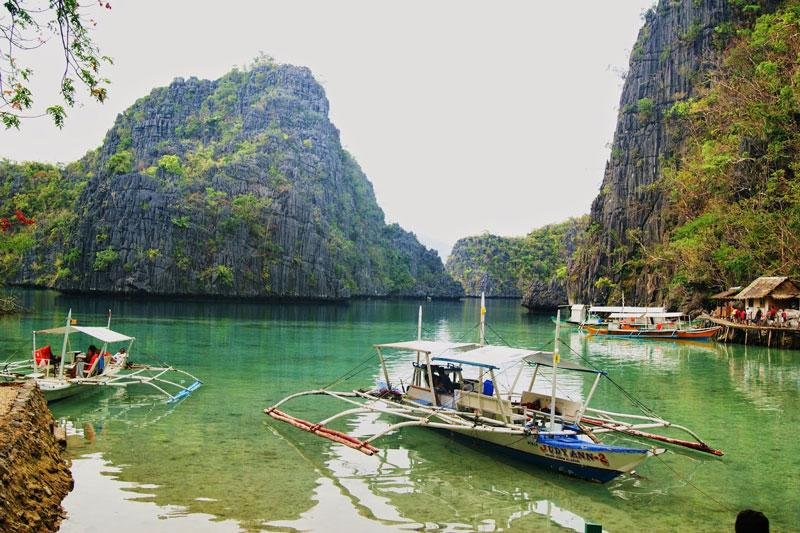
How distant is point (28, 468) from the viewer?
9773mm

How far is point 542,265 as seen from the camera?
573 feet

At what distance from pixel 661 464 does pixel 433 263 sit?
164 metres

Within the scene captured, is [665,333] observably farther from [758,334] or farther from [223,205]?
[223,205]

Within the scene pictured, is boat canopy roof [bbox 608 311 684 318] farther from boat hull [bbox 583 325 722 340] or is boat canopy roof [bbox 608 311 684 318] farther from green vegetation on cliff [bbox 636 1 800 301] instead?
green vegetation on cliff [bbox 636 1 800 301]

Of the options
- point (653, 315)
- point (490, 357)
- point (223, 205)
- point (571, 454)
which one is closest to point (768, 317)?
point (653, 315)

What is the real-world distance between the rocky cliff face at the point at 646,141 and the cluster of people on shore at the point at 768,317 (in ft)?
79.2

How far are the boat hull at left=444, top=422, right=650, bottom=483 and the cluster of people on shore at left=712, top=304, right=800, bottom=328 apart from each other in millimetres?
34863

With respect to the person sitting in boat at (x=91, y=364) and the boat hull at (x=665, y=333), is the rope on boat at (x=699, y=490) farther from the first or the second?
the boat hull at (x=665, y=333)

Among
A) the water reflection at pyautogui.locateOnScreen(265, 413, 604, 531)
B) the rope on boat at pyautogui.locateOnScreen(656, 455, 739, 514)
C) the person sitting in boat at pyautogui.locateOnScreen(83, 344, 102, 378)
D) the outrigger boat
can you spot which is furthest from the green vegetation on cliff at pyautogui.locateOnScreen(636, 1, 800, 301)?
the person sitting in boat at pyautogui.locateOnScreen(83, 344, 102, 378)

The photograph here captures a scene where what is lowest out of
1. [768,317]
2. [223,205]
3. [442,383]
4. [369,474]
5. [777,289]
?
[369,474]

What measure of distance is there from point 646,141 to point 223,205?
68270 mm

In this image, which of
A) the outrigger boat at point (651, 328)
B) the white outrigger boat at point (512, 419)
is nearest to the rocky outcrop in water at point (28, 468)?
the white outrigger boat at point (512, 419)

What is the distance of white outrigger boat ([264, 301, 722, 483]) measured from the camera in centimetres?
1225

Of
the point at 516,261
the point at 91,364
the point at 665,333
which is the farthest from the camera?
the point at 516,261
